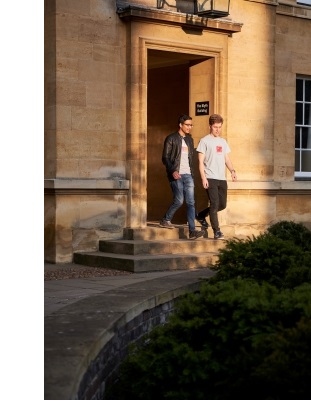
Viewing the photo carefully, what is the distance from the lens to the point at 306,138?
19.0m

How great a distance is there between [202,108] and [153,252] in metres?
3.42

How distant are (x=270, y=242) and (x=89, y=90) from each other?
5645 millimetres

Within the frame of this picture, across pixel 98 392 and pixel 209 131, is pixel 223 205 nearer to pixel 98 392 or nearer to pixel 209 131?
pixel 209 131

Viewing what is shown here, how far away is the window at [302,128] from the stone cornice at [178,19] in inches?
95.8

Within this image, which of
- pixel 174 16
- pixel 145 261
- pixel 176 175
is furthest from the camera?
pixel 174 16

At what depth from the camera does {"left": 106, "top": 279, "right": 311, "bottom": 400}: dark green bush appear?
6.07m

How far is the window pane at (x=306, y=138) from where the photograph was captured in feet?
62.1

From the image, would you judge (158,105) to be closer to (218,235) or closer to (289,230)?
(289,230)

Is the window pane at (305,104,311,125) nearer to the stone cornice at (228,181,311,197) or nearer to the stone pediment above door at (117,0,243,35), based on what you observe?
the stone cornice at (228,181,311,197)

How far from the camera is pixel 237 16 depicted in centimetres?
1728

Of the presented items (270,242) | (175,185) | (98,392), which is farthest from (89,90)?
(98,392)

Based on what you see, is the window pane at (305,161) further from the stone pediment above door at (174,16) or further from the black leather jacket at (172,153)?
the black leather jacket at (172,153)

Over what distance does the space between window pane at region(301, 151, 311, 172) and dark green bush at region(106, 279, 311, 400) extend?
37.3ft

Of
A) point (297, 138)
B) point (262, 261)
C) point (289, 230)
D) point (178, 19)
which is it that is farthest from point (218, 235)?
point (262, 261)
